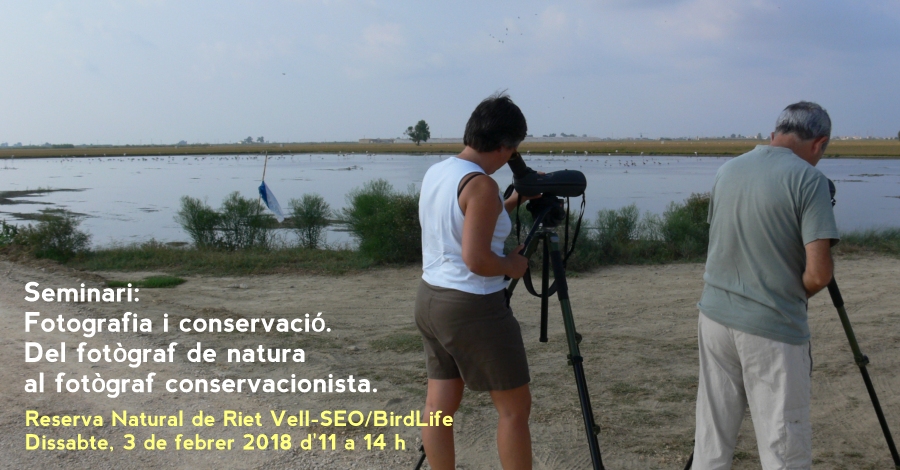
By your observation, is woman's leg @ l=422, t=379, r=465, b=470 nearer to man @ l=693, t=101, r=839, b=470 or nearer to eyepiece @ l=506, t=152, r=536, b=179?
eyepiece @ l=506, t=152, r=536, b=179

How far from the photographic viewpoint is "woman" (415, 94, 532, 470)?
2.28 metres

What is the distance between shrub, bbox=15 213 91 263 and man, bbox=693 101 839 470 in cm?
1106

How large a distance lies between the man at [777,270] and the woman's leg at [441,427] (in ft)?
3.51

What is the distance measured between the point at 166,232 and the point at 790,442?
57.6ft

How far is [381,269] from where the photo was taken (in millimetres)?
9695

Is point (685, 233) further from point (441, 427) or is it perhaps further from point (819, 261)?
point (441, 427)

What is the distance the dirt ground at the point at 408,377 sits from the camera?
3.52 m

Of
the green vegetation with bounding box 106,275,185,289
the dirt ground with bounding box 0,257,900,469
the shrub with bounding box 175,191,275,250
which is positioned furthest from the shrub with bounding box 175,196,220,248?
the dirt ground with bounding box 0,257,900,469

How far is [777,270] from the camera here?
7.89ft

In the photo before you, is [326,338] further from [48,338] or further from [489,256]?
[489,256]

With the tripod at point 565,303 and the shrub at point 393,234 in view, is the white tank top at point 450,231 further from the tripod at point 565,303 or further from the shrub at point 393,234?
the shrub at point 393,234

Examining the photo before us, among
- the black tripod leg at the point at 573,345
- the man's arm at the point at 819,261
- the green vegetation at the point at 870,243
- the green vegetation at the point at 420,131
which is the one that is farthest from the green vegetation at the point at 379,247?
the green vegetation at the point at 420,131

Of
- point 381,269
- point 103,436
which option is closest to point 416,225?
point 381,269

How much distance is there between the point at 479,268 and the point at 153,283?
23.7 ft
